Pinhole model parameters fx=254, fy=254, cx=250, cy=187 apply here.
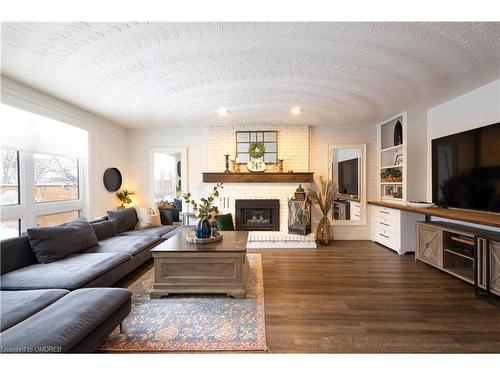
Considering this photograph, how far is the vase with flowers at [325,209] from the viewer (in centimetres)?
513

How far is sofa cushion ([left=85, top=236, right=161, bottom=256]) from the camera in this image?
3155 millimetres

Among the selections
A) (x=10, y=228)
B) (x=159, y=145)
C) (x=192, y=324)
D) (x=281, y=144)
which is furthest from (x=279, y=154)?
(x=10, y=228)

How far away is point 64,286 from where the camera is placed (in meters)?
2.13

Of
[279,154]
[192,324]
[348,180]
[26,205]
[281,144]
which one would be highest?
[281,144]

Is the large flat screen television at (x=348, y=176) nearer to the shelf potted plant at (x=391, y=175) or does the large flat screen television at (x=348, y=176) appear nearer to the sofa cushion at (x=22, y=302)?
the shelf potted plant at (x=391, y=175)

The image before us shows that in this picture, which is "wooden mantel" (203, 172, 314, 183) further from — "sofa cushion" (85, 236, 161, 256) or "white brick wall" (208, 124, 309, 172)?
"sofa cushion" (85, 236, 161, 256)

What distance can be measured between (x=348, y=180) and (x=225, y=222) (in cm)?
283

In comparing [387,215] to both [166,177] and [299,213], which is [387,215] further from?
[166,177]

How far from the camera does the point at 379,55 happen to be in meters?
2.45

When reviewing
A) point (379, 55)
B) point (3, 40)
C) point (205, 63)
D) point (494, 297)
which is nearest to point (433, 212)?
point (494, 297)

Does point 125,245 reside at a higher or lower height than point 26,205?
lower

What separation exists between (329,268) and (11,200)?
430 cm

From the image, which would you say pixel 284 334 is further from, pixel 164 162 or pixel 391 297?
pixel 164 162
